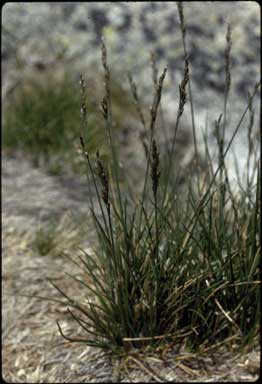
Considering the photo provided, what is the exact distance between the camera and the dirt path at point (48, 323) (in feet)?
6.98

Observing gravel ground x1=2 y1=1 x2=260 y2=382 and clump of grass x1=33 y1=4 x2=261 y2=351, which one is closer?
clump of grass x1=33 y1=4 x2=261 y2=351

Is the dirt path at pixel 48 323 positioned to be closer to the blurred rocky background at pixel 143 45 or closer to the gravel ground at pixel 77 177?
the gravel ground at pixel 77 177

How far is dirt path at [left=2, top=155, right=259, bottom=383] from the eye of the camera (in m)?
2.13

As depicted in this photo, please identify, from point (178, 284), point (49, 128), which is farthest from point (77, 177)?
point (178, 284)

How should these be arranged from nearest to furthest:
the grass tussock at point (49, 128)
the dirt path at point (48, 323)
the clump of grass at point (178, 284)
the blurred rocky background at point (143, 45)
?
the clump of grass at point (178, 284) → the dirt path at point (48, 323) → the grass tussock at point (49, 128) → the blurred rocky background at point (143, 45)

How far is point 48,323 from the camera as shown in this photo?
2.57 metres

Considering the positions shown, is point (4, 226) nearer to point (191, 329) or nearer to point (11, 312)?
point (11, 312)

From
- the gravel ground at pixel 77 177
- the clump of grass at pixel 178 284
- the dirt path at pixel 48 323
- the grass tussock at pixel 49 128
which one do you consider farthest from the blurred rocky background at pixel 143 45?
the clump of grass at pixel 178 284

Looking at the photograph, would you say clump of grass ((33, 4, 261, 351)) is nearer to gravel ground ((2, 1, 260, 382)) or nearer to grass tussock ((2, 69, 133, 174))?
gravel ground ((2, 1, 260, 382))

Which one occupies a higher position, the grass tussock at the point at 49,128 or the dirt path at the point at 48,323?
the grass tussock at the point at 49,128

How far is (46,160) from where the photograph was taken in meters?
4.30

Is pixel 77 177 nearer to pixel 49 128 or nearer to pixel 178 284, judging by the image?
pixel 49 128

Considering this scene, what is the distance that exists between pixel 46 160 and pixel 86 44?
1.29m

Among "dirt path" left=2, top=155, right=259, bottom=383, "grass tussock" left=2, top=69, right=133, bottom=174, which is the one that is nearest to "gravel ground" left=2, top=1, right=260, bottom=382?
"dirt path" left=2, top=155, right=259, bottom=383
